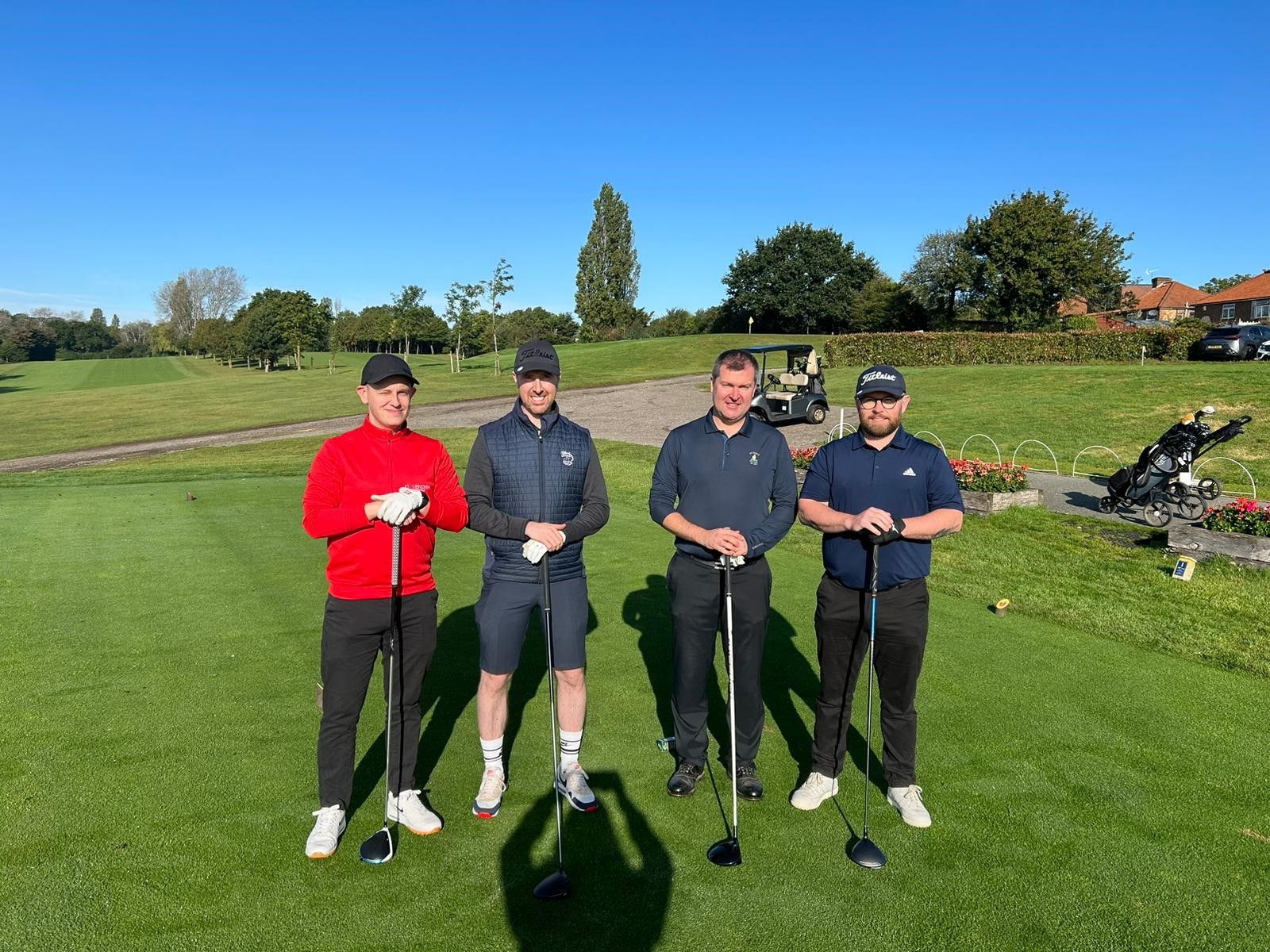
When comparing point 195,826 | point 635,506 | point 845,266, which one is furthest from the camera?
point 845,266

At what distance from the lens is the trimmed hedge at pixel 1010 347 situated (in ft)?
103

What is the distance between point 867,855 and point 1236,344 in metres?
33.9

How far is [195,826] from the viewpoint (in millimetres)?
3342

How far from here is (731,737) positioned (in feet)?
11.7

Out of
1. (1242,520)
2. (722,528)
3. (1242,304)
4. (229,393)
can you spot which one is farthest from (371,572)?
(1242,304)

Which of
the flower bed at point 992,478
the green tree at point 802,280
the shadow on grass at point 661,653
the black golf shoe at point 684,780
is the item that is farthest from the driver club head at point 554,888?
the green tree at point 802,280

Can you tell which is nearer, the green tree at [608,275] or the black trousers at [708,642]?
the black trousers at [708,642]

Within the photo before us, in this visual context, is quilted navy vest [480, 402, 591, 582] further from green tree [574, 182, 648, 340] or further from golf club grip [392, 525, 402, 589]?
green tree [574, 182, 648, 340]

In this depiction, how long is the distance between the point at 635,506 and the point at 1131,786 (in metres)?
8.60

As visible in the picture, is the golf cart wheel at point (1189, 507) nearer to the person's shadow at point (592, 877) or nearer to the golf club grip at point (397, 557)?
the person's shadow at point (592, 877)

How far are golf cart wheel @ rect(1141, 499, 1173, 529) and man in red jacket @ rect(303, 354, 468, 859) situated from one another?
1042 centimetres

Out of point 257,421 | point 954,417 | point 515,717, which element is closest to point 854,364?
point 954,417

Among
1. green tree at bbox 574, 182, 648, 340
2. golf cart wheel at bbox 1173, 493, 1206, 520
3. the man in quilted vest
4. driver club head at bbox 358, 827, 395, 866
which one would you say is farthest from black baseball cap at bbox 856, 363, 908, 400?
green tree at bbox 574, 182, 648, 340

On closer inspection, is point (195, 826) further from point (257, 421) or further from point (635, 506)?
point (257, 421)
